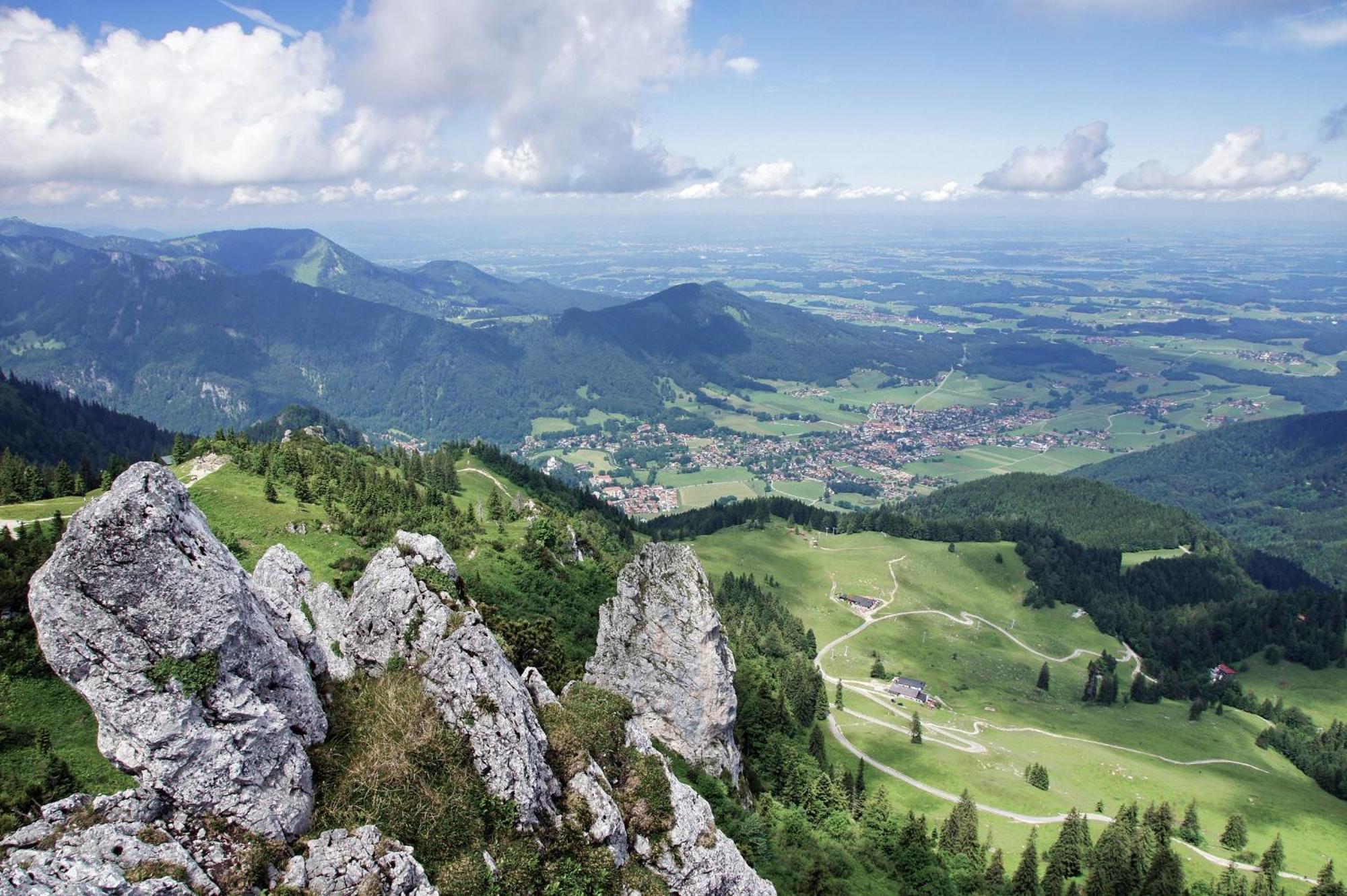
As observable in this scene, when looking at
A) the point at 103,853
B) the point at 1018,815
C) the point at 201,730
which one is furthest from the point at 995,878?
the point at 103,853

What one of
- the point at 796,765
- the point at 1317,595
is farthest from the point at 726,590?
the point at 1317,595

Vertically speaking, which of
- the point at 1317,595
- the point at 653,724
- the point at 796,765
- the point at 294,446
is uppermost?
the point at 294,446

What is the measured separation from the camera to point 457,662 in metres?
27.4

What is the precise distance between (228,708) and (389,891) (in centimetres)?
716

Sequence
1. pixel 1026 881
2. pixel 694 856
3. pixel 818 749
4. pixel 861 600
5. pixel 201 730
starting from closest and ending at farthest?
pixel 201 730 < pixel 694 856 < pixel 1026 881 < pixel 818 749 < pixel 861 600

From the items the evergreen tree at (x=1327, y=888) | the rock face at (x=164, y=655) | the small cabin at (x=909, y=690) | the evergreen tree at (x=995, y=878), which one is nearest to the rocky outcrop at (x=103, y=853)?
the rock face at (x=164, y=655)

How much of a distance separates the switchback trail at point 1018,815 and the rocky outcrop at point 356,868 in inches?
3085

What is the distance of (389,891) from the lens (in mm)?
20172

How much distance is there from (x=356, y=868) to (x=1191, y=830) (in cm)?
10417

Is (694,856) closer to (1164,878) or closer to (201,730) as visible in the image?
(201,730)

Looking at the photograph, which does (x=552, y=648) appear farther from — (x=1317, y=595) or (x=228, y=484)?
(x=1317, y=595)

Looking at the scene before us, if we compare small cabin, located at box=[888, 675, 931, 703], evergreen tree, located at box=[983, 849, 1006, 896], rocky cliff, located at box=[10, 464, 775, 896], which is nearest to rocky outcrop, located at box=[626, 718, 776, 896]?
rocky cliff, located at box=[10, 464, 775, 896]

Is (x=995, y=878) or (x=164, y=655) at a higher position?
(x=164, y=655)

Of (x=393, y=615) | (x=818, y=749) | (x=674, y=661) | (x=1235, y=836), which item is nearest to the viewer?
(x=393, y=615)
